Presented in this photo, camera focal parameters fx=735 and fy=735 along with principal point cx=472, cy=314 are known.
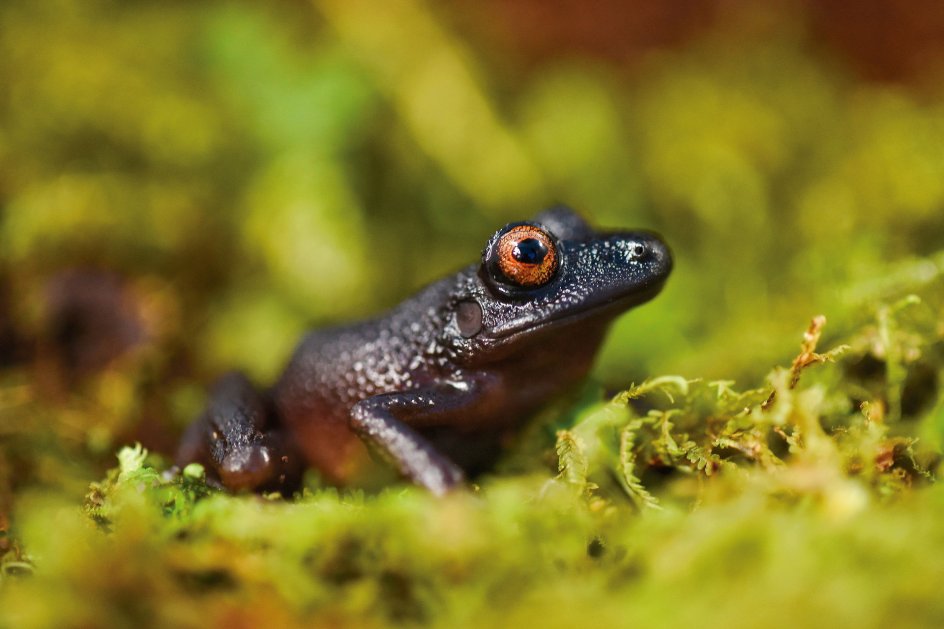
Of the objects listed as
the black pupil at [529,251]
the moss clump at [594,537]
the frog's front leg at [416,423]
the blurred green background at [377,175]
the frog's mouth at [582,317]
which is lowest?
the moss clump at [594,537]

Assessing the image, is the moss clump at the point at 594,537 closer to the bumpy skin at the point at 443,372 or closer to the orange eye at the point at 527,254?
the bumpy skin at the point at 443,372

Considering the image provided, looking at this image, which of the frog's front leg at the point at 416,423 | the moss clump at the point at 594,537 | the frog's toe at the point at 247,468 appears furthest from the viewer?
the frog's toe at the point at 247,468

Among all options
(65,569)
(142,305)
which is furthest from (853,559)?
(142,305)

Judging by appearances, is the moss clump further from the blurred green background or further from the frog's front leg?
the blurred green background

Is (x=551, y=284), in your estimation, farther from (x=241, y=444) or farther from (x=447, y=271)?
(x=447, y=271)

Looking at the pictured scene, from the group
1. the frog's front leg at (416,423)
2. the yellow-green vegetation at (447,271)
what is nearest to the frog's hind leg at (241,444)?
the yellow-green vegetation at (447,271)

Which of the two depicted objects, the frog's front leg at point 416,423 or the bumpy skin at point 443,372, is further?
the bumpy skin at point 443,372

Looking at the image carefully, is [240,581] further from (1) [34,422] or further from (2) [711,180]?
(2) [711,180]
